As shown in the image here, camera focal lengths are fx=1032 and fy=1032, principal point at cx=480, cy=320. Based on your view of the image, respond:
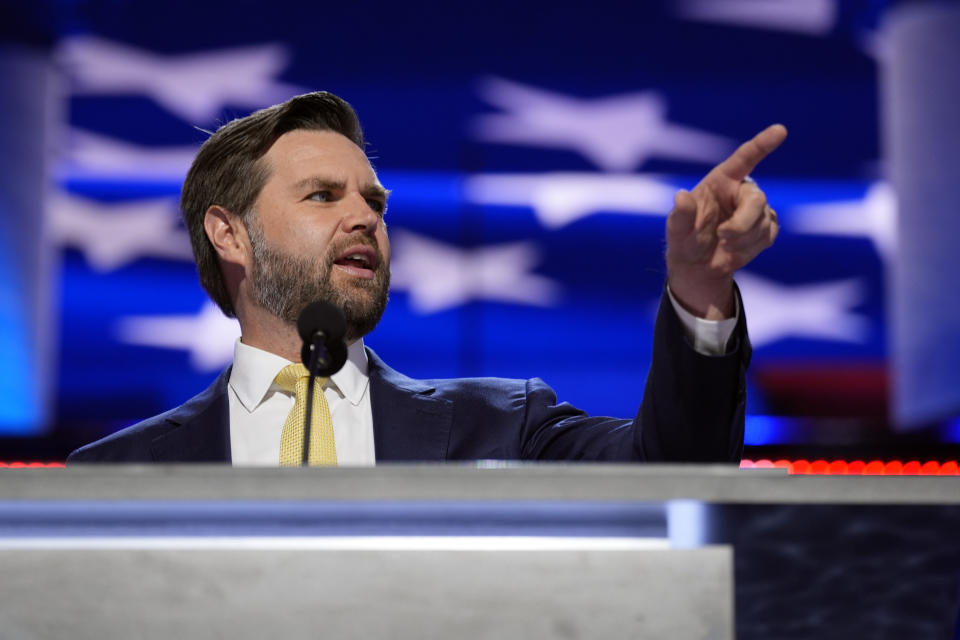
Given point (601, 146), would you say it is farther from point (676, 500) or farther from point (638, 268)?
point (676, 500)

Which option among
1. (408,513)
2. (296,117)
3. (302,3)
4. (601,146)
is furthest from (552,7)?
(408,513)

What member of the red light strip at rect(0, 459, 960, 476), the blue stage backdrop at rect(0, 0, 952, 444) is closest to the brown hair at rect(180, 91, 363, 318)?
the red light strip at rect(0, 459, 960, 476)

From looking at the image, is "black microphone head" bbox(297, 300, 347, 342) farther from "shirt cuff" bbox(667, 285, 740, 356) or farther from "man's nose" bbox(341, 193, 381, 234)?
"man's nose" bbox(341, 193, 381, 234)

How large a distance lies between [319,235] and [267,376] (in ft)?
0.79

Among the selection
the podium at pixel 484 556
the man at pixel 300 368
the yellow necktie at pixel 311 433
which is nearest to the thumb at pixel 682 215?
the man at pixel 300 368

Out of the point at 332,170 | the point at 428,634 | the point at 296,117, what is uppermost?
the point at 296,117

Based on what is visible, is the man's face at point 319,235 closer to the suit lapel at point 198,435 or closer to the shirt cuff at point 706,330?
the suit lapel at point 198,435

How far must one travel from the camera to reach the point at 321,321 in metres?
1.17

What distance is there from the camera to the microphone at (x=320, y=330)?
1.16 meters

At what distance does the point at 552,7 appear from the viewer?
4.02m

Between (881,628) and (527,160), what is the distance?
3.52 m

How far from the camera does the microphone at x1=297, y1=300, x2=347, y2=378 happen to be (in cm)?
116

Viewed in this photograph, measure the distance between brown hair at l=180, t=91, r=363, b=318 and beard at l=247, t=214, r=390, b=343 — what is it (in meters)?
0.16

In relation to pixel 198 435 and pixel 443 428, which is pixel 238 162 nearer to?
pixel 198 435
